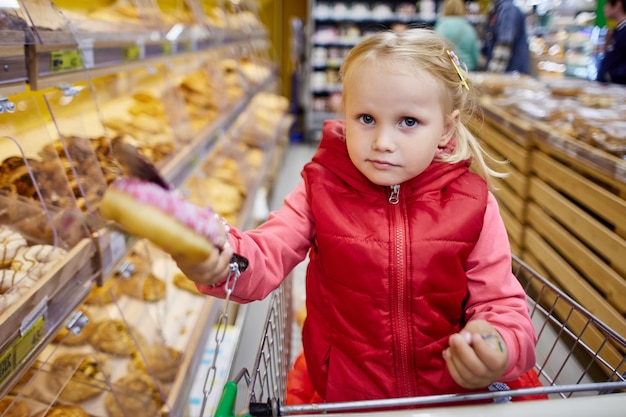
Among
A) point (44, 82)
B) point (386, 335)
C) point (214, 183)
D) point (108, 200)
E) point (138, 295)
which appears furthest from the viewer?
point (214, 183)

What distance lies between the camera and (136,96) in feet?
8.48

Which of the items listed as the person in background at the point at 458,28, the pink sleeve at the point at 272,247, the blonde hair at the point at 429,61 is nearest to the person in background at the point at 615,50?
the person in background at the point at 458,28

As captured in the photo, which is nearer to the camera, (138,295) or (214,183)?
(138,295)

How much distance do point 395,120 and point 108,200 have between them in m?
0.57

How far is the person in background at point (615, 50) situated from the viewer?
12.4 ft

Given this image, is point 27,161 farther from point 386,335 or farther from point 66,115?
point 386,335

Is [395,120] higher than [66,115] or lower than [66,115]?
higher

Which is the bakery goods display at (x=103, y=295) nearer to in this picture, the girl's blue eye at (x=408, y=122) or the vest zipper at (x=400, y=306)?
the vest zipper at (x=400, y=306)

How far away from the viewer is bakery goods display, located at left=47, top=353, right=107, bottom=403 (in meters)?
1.32

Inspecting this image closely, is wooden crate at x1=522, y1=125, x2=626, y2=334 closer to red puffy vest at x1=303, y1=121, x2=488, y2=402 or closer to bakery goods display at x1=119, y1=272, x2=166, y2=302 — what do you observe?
red puffy vest at x1=303, y1=121, x2=488, y2=402

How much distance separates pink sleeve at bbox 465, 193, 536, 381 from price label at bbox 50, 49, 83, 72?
112 centimetres

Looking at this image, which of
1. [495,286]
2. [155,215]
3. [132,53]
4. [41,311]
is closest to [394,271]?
[495,286]

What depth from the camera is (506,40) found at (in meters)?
4.82

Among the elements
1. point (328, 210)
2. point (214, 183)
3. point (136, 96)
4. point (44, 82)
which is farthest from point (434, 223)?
point (214, 183)
